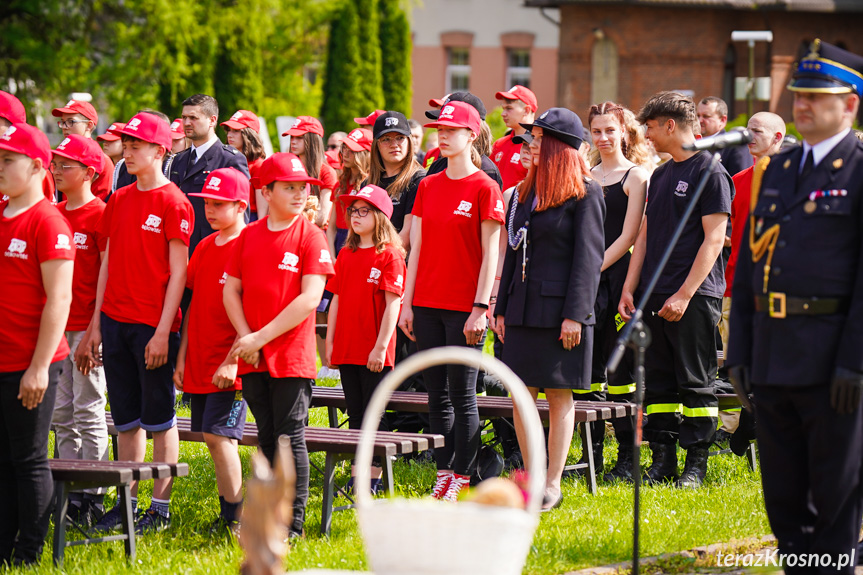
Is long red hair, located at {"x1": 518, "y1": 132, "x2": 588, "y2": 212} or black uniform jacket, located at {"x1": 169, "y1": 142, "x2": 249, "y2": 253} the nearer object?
long red hair, located at {"x1": 518, "y1": 132, "x2": 588, "y2": 212}

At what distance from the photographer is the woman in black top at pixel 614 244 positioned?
312 inches

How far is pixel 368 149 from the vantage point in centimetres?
1003

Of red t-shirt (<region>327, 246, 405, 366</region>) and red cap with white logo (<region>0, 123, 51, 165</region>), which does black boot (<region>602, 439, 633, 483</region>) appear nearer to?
red t-shirt (<region>327, 246, 405, 366</region>)

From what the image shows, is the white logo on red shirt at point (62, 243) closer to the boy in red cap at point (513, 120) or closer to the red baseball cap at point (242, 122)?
the boy in red cap at point (513, 120)

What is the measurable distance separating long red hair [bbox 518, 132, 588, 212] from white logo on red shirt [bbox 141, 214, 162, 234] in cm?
220

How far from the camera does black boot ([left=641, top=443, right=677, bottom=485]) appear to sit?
25.5 feet

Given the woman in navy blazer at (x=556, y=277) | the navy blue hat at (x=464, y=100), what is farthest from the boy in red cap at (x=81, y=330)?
the navy blue hat at (x=464, y=100)

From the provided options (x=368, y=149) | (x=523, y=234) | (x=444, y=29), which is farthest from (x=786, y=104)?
(x=523, y=234)

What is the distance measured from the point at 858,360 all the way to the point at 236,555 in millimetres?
3252

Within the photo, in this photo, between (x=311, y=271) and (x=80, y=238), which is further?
(x=80, y=238)

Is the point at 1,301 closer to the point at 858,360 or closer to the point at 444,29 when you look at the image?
the point at 858,360

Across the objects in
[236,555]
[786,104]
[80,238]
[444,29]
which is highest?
[444,29]

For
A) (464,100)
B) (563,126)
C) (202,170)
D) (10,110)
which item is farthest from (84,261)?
(464,100)

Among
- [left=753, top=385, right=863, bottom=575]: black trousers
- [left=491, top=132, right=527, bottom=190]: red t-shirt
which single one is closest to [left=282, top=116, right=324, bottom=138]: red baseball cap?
[left=491, top=132, right=527, bottom=190]: red t-shirt
